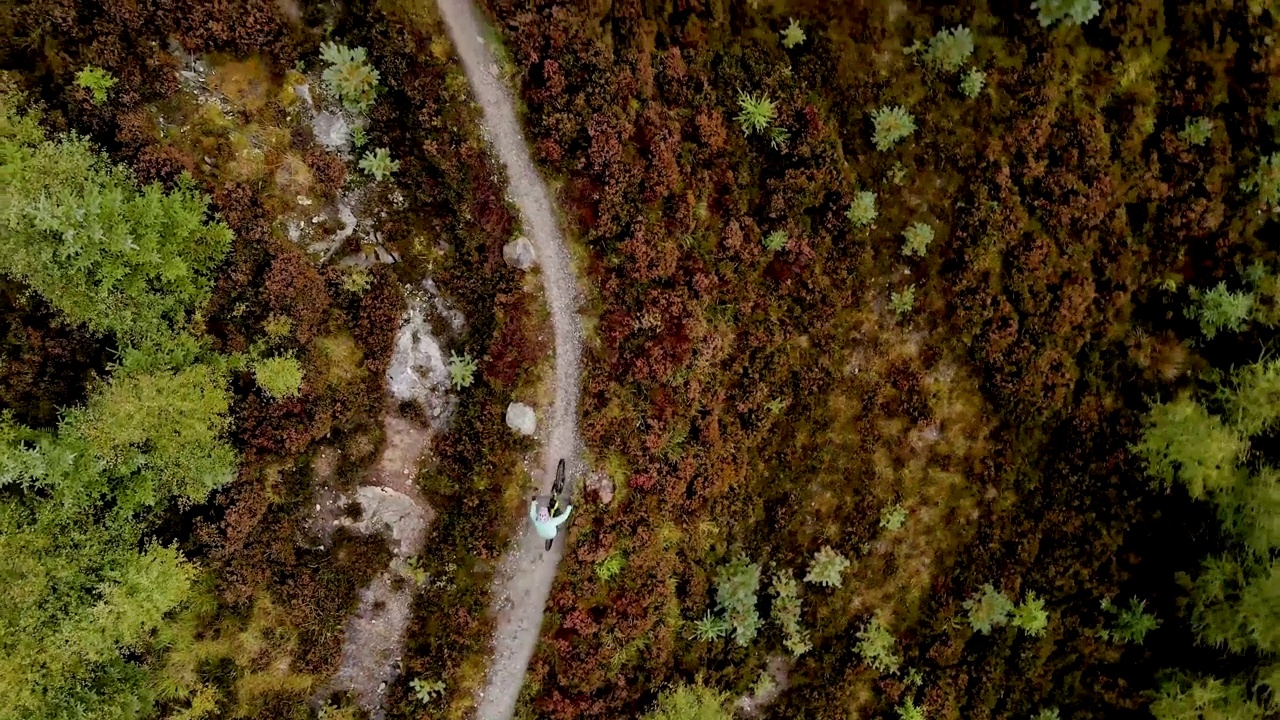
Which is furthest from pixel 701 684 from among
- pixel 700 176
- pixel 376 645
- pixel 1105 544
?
pixel 700 176

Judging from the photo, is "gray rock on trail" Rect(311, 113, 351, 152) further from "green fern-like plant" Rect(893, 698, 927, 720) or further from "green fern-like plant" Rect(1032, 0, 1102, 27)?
"green fern-like plant" Rect(893, 698, 927, 720)

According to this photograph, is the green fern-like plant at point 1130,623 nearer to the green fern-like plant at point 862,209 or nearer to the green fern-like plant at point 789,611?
the green fern-like plant at point 789,611

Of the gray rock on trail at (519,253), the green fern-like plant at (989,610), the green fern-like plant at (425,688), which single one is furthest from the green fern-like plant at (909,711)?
the gray rock on trail at (519,253)

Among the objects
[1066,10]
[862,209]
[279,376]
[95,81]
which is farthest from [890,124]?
[95,81]

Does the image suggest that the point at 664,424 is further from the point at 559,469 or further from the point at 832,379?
the point at 832,379

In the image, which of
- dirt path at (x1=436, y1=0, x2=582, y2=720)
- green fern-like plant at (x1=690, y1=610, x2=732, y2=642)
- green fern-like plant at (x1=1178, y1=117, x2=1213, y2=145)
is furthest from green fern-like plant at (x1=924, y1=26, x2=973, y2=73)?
green fern-like plant at (x1=690, y1=610, x2=732, y2=642)
